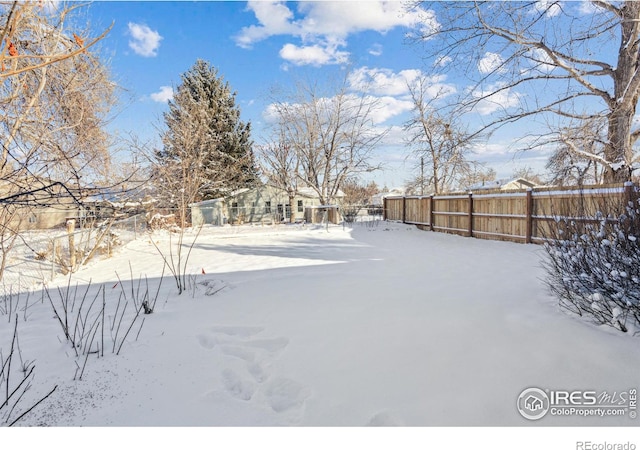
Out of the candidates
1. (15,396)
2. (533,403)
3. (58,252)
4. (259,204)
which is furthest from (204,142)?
(533,403)

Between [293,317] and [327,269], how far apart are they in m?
2.55

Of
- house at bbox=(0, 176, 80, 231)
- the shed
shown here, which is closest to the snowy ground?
house at bbox=(0, 176, 80, 231)

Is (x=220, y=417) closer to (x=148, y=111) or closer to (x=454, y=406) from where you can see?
(x=454, y=406)

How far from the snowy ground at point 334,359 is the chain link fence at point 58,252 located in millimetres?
2957

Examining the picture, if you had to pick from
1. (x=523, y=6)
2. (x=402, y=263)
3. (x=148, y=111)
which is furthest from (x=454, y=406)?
(x=148, y=111)

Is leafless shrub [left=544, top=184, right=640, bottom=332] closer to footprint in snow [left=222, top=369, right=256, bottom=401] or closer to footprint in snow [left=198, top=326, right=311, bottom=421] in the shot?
footprint in snow [left=198, top=326, right=311, bottom=421]

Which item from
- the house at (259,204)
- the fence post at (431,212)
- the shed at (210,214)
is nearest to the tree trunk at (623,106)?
the fence post at (431,212)

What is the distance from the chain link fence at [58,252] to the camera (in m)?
6.07

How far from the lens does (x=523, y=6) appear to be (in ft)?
21.2
